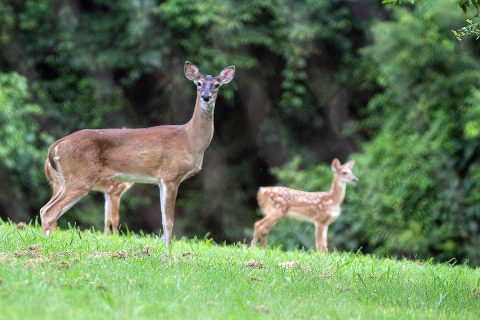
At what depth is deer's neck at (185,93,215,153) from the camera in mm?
10038

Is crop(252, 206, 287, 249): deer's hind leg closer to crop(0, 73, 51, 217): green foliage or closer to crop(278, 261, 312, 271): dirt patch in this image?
crop(278, 261, 312, 271): dirt patch

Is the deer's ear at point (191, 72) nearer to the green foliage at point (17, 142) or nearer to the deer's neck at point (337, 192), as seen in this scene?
the deer's neck at point (337, 192)

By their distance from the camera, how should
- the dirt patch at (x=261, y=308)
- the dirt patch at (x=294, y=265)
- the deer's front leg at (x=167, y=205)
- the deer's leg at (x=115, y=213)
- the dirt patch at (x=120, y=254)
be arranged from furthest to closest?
the deer's leg at (x=115, y=213) < the deer's front leg at (x=167, y=205) < the dirt patch at (x=294, y=265) < the dirt patch at (x=120, y=254) < the dirt patch at (x=261, y=308)

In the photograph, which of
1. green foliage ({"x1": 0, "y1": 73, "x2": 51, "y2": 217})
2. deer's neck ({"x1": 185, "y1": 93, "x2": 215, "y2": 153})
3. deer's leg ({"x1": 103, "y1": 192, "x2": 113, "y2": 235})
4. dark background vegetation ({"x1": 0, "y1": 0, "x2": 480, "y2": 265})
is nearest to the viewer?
deer's neck ({"x1": 185, "y1": 93, "x2": 215, "y2": 153})

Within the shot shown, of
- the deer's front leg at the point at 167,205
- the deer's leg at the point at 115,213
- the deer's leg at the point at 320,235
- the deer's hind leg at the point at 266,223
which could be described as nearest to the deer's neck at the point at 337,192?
the deer's leg at the point at 320,235

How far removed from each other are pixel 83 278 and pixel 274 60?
12472 millimetres

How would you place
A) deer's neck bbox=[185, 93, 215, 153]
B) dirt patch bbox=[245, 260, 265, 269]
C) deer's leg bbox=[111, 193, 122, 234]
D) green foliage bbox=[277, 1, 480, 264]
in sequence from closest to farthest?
dirt patch bbox=[245, 260, 265, 269]
deer's neck bbox=[185, 93, 215, 153]
deer's leg bbox=[111, 193, 122, 234]
green foliage bbox=[277, 1, 480, 264]

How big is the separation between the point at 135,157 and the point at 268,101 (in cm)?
945

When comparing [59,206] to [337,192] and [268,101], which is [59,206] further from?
[268,101]

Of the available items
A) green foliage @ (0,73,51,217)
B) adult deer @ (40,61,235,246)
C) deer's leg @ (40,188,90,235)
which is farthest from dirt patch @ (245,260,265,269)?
green foliage @ (0,73,51,217)

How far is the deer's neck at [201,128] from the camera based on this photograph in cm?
1004

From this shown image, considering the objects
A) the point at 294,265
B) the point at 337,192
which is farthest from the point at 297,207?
the point at 294,265

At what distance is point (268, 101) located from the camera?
1906 cm

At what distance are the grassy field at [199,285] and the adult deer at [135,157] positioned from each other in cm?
70
